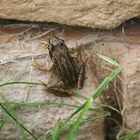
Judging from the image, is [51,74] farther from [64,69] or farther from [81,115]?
[81,115]

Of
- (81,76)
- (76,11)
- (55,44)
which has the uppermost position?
(76,11)

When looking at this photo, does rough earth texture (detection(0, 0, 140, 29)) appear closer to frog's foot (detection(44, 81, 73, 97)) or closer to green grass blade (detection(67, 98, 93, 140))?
frog's foot (detection(44, 81, 73, 97))

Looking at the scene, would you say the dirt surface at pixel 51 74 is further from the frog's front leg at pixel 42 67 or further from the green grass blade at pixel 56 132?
the green grass blade at pixel 56 132

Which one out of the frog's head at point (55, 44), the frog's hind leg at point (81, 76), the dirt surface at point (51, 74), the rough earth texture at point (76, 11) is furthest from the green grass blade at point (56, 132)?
the rough earth texture at point (76, 11)

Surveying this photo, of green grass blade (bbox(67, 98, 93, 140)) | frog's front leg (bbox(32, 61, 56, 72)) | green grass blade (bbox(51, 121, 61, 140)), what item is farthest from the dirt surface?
green grass blade (bbox(67, 98, 93, 140))

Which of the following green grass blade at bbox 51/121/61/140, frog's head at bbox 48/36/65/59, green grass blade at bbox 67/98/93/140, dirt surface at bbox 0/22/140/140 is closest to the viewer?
green grass blade at bbox 67/98/93/140

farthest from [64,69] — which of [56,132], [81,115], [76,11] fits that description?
[81,115]
